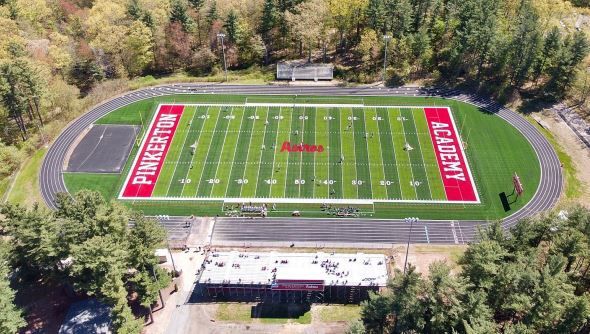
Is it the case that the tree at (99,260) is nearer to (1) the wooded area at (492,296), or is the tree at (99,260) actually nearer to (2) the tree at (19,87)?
(1) the wooded area at (492,296)

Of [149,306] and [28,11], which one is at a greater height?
[28,11]

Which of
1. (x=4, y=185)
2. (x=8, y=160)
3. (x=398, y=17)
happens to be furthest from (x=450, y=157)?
(x=8, y=160)

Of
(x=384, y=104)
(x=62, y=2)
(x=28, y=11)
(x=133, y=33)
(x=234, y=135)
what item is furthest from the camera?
(x=62, y=2)

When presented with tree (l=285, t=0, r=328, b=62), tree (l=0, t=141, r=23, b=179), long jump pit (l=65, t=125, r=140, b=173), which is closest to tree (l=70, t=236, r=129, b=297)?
long jump pit (l=65, t=125, r=140, b=173)

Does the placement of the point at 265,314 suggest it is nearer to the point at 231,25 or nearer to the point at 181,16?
the point at 231,25

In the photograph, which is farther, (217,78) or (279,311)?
(217,78)

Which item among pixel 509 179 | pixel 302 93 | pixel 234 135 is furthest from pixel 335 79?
pixel 509 179

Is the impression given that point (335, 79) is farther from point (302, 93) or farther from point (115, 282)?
point (115, 282)
